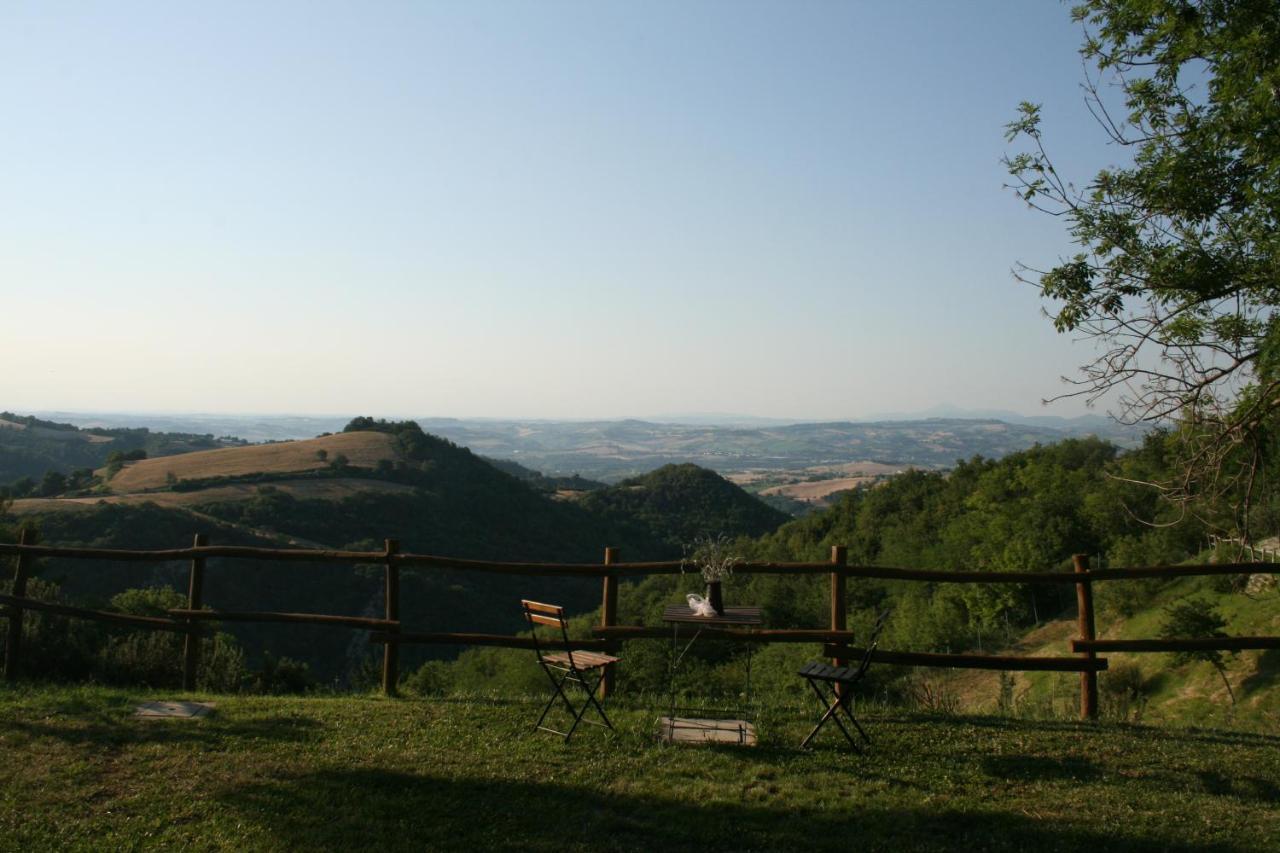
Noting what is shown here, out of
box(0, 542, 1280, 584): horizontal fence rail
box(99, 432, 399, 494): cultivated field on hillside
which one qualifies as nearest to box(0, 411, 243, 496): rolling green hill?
box(99, 432, 399, 494): cultivated field on hillside

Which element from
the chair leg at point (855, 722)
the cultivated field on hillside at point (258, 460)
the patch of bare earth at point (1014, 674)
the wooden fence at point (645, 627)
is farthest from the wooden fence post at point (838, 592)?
the cultivated field on hillside at point (258, 460)

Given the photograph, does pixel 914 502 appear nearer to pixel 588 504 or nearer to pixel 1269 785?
pixel 588 504

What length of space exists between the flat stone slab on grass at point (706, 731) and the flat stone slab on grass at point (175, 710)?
3487 millimetres

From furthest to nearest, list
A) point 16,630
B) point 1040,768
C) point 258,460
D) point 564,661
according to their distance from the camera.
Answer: point 258,460 < point 16,630 < point 564,661 < point 1040,768

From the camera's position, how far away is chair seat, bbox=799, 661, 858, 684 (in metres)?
5.43

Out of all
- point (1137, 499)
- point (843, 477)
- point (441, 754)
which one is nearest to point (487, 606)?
point (1137, 499)

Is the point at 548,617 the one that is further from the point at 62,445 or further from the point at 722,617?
the point at 62,445

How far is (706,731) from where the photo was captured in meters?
5.96

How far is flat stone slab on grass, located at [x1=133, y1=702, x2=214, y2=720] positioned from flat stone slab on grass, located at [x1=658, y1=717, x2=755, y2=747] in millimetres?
3487

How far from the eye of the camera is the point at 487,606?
38.1m

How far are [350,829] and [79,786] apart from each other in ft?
5.99

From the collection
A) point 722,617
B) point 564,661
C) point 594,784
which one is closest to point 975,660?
point 722,617

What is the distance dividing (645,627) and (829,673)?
163 cm

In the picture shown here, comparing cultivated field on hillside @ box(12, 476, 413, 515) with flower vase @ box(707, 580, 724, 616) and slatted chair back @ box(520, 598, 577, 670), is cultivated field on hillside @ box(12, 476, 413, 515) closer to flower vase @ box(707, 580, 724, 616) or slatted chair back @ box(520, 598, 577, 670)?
slatted chair back @ box(520, 598, 577, 670)
